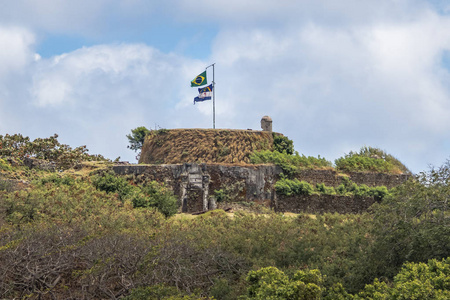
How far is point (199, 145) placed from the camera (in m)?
29.6

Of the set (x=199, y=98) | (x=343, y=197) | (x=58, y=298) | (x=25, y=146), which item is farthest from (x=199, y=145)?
(x=58, y=298)

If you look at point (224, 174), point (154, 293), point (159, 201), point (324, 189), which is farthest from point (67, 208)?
point (324, 189)

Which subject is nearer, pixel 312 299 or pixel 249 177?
pixel 312 299

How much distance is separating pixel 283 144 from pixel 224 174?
22.0 ft

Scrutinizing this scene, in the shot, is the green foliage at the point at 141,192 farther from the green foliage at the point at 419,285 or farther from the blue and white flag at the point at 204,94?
the green foliage at the point at 419,285

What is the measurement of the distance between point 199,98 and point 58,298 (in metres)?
20.6

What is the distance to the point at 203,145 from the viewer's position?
97.2 ft

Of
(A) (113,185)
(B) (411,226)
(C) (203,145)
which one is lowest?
(B) (411,226)

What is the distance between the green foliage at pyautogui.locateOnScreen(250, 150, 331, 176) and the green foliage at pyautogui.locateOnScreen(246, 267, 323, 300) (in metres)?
17.0

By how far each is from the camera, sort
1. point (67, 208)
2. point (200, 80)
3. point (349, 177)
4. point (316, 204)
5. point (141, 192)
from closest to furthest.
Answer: point (67, 208) < point (141, 192) < point (316, 204) < point (349, 177) < point (200, 80)

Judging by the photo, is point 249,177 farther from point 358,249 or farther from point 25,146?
point 25,146

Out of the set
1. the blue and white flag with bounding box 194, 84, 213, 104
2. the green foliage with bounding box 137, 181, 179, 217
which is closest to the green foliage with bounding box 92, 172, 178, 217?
the green foliage with bounding box 137, 181, 179, 217

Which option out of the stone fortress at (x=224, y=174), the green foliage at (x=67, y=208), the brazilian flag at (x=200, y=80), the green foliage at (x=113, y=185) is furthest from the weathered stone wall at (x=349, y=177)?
the green foliage at (x=67, y=208)

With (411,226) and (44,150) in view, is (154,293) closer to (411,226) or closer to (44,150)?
(411,226)
